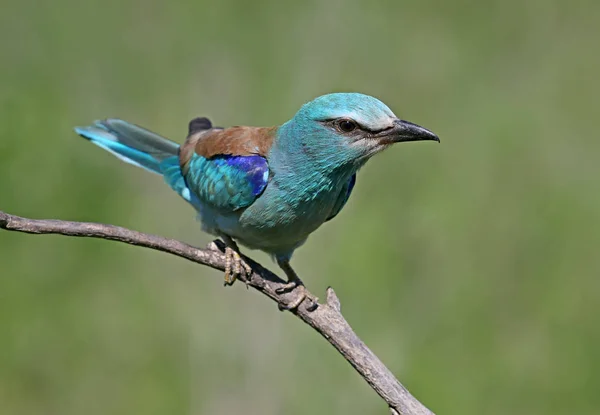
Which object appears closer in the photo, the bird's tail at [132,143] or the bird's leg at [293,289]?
the bird's leg at [293,289]

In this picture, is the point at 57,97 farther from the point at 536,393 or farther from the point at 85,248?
the point at 536,393

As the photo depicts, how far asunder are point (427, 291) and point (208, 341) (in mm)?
1214

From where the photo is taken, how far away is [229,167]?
4375 millimetres

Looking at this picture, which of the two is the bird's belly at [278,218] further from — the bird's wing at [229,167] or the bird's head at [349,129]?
the bird's head at [349,129]

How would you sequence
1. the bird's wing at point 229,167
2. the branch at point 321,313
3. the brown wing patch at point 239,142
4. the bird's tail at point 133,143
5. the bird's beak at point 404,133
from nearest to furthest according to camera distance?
the branch at point 321,313, the bird's beak at point 404,133, the bird's wing at point 229,167, the brown wing patch at point 239,142, the bird's tail at point 133,143

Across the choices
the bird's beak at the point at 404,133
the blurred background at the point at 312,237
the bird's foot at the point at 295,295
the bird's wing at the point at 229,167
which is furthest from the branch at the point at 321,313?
the blurred background at the point at 312,237

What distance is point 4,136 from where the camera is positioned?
5480mm

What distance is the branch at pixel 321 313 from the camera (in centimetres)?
307

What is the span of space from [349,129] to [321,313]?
32.9 inches

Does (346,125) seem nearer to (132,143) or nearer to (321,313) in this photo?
(321,313)

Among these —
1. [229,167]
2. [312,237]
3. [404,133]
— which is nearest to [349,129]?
[404,133]

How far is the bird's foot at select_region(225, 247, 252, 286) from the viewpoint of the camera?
13.8ft

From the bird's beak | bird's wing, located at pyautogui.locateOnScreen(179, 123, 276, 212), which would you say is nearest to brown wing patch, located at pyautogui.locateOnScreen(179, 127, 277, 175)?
bird's wing, located at pyautogui.locateOnScreen(179, 123, 276, 212)

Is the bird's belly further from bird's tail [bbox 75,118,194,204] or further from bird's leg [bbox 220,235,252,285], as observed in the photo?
bird's tail [bbox 75,118,194,204]
